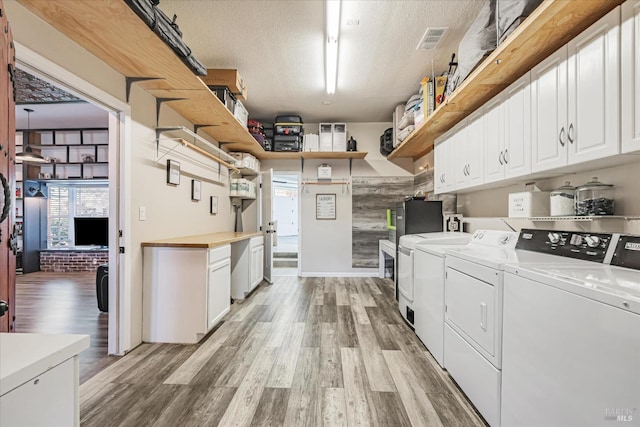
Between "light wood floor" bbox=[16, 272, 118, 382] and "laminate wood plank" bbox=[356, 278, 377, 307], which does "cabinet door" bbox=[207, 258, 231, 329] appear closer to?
"light wood floor" bbox=[16, 272, 118, 382]

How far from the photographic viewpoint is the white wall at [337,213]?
5312 mm

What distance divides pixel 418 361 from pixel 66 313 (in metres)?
3.66

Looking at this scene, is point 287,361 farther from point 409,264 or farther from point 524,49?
point 524,49

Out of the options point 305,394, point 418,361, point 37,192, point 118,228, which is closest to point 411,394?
point 418,361

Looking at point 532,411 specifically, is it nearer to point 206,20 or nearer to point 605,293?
point 605,293

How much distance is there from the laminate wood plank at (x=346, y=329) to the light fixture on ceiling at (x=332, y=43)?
2629 millimetres

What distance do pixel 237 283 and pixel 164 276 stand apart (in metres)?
1.48

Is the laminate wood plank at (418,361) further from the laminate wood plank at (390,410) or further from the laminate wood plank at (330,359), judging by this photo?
the laminate wood plank at (330,359)

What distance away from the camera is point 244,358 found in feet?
7.47

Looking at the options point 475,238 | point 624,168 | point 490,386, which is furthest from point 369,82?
point 490,386

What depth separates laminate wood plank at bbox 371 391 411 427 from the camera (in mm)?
1562

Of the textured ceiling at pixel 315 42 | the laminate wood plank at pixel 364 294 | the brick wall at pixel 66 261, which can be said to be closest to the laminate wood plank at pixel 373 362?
the laminate wood plank at pixel 364 294

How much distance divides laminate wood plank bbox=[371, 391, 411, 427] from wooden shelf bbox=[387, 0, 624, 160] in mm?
2193

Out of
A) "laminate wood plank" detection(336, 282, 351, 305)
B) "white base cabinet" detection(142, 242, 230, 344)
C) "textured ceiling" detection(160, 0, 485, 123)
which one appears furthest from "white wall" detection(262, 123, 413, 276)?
"white base cabinet" detection(142, 242, 230, 344)
